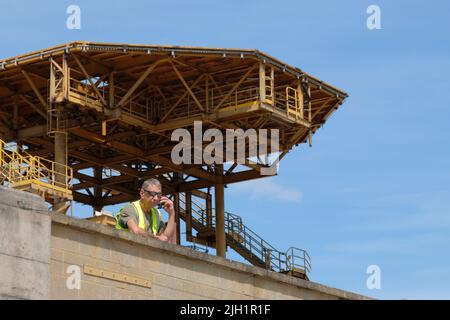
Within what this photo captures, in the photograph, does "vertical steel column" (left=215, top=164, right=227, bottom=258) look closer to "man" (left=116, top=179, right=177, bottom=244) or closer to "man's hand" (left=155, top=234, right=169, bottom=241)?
"man" (left=116, top=179, right=177, bottom=244)

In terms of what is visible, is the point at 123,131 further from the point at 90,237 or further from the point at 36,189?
the point at 90,237

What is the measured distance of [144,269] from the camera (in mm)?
26891

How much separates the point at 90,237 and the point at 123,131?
28.0 metres

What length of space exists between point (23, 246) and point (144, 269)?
12.9 feet

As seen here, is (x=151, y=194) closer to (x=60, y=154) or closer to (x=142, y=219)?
(x=142, y=219)

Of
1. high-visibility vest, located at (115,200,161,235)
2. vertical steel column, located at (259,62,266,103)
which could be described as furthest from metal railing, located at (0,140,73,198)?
high-visibility vest, located at (115,200,161,235)

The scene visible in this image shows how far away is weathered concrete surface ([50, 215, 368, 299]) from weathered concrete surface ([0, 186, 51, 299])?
418 mm

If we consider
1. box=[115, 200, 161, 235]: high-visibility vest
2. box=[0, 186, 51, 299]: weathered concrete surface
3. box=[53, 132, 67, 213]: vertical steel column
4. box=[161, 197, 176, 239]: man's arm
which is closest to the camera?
box=[0, 186, 51, 299]: weathered concrete surface

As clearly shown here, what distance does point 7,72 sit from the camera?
51.5 m

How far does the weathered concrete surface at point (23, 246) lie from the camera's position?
23.1 m

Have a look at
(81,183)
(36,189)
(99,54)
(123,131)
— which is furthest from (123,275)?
(81,183)

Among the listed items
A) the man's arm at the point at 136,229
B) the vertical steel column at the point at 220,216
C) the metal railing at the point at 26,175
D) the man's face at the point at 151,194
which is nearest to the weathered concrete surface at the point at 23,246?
the man's arm at the point at 136,229

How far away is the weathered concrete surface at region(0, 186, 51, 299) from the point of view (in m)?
23.1

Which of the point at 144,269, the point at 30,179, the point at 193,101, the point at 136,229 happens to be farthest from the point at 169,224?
the point at 193,101
